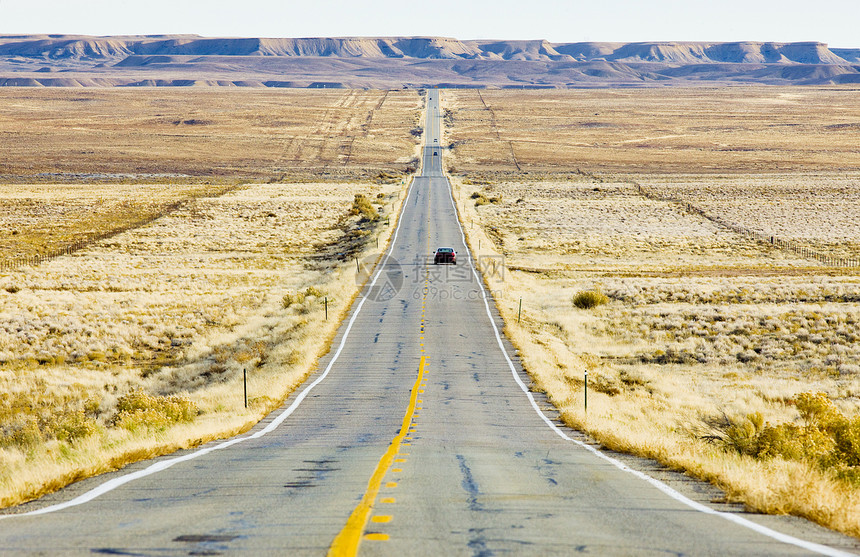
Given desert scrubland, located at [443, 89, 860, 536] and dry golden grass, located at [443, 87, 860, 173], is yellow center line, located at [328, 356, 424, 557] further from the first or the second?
dry golden grass, located at [443, 87, 860, 173]

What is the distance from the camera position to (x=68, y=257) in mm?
47062

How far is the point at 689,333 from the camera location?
27.6 m

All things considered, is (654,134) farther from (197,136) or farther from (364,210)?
(364,210)

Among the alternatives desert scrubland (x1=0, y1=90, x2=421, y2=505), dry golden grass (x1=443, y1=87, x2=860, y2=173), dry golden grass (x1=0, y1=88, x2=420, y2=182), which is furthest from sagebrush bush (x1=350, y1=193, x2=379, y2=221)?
dry golden grass (x1=443, y1=87, x2=860, y2=173)

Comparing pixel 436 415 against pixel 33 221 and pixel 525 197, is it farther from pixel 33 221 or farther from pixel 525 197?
pixel 525 197

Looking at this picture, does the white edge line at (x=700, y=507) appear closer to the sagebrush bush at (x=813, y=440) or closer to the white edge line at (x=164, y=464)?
the sagebrush bush at (x=813, y=440)

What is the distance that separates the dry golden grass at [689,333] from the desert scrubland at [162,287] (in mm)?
8005

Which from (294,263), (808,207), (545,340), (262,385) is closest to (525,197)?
(808,207)

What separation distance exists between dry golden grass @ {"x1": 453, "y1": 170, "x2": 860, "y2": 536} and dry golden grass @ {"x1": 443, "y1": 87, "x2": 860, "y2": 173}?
4962 cm

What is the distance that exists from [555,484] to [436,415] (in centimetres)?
642

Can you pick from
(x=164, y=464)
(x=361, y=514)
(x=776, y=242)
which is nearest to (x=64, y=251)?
(x=164, y=464)

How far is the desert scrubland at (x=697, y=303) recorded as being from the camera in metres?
12.0

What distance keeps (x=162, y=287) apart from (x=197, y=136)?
106081 millimetres

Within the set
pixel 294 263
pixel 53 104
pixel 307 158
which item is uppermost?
pixel 53 104
